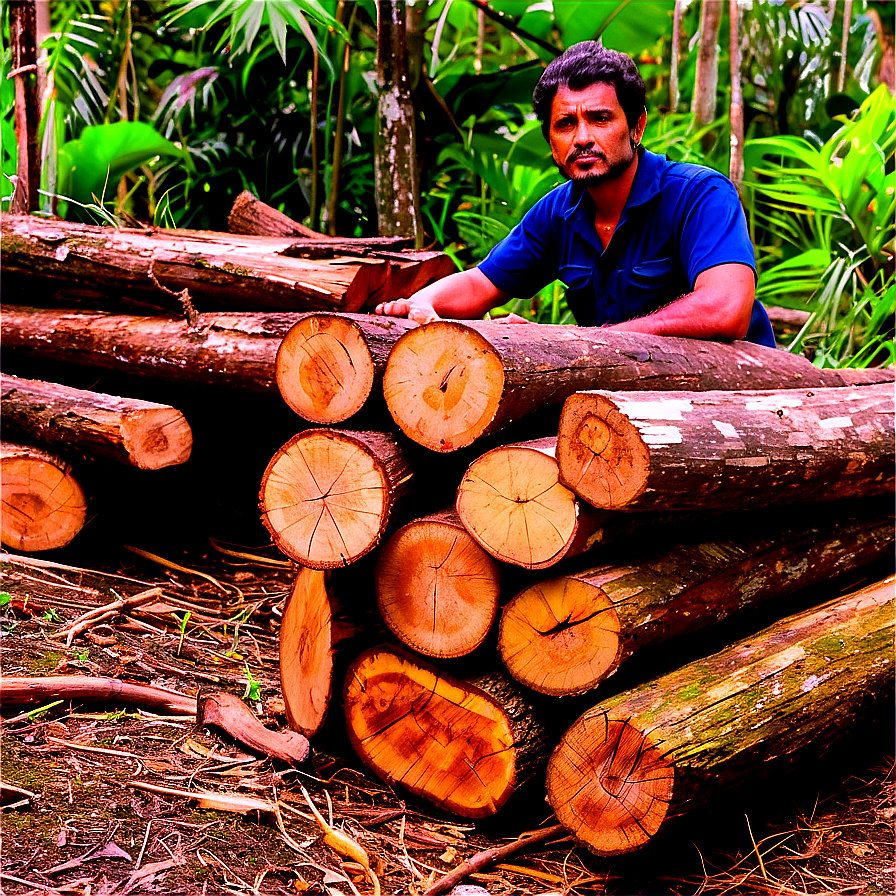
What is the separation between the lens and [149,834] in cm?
197

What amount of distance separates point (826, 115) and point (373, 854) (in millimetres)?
7129

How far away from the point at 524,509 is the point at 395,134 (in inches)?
Result: 130

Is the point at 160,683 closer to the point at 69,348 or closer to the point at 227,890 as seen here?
the point at 227,890

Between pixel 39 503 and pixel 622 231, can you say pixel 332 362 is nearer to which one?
pixel 622 231

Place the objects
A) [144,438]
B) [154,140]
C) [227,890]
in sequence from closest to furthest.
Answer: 1. [227,890]
2. [144,438]
3. [154,140]

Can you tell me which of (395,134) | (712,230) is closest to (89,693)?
(712,230)

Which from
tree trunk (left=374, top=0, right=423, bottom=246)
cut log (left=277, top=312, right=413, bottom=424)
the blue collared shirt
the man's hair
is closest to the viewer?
cut log (left=277, top=312, right=413, bottom=424)

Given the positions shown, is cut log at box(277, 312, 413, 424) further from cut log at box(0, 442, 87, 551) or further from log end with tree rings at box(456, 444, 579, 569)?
cut log at box(0, 442, 87, 551)

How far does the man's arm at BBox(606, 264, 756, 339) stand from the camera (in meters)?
2.87

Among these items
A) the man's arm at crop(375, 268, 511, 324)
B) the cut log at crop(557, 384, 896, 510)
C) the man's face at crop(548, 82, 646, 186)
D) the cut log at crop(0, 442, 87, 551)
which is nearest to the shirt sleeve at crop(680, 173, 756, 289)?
the man's face at crop(548, 82, 646, 186)

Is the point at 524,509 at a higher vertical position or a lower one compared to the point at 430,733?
higher

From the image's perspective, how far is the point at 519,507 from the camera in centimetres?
210

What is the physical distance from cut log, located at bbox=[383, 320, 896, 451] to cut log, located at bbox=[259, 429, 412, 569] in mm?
126

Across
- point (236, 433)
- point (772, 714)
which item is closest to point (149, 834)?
point (772, 714)
